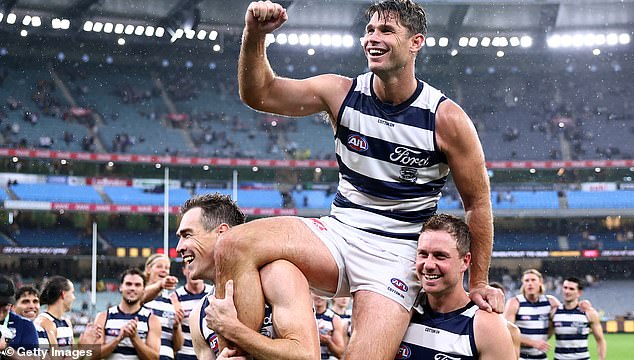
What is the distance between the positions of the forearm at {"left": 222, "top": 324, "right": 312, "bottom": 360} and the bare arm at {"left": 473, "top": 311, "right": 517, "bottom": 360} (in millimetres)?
1026

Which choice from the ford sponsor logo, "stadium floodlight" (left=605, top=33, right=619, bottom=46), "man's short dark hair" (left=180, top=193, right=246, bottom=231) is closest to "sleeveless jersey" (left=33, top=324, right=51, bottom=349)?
"man's short dark hair" (left=180, top=193, right=246, bottom=231)

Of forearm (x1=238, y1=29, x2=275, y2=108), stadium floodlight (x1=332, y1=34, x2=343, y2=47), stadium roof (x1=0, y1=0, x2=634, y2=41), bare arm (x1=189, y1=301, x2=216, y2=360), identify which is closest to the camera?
forearm (x1=238, y1=29, x2=275, y2=108)

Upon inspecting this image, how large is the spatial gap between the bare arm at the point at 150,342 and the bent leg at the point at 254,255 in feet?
17.1

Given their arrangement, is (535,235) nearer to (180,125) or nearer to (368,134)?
(180,125)

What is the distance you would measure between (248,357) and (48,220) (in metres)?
33.9

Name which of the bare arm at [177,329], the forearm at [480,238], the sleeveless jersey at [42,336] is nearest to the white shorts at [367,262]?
the forearm at [480,238]

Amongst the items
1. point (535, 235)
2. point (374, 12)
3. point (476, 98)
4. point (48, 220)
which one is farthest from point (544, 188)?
point (374, 12)

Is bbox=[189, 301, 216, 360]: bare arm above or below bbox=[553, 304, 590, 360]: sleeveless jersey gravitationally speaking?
above

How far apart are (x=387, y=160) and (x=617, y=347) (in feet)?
75.0

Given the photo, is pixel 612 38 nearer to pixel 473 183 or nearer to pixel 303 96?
pixel 473 183

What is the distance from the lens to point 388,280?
4.18m

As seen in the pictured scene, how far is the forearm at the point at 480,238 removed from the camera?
4.39m

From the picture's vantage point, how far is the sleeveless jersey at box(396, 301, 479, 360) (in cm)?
428

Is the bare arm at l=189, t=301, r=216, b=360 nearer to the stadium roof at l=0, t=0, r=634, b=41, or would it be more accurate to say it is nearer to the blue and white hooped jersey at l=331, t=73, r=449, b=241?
the blue and white hooped jersey at l=331, t=73, r=449, b=241
